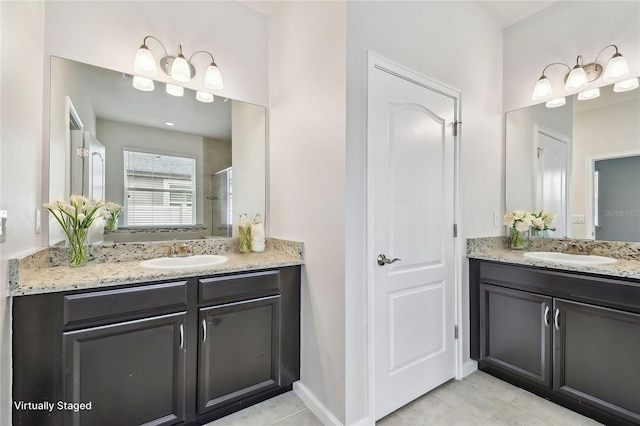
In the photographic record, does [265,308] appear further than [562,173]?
No

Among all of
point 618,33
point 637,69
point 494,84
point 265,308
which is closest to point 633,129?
point 637,69

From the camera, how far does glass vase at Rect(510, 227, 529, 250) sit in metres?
2.45

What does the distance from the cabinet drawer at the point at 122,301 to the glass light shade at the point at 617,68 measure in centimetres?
303

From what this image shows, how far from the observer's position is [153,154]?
205 centimetres

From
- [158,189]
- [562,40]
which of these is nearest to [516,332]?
[562,40]

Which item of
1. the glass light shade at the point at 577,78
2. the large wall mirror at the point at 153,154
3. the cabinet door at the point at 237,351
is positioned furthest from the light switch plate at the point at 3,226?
the glass light shade at the point at 577,78

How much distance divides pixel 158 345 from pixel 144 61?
1.69 metres

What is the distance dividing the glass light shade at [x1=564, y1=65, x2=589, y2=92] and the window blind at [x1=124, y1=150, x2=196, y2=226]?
2.85 metres

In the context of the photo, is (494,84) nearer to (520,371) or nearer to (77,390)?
(520,371)

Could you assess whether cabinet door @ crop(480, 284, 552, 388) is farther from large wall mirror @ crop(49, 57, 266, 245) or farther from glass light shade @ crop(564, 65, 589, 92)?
large wall mirror @ crop(49, 57, 266, 245)

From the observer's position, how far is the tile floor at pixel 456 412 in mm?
1718

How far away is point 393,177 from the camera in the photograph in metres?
1.83

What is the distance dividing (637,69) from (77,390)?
12.2 feet

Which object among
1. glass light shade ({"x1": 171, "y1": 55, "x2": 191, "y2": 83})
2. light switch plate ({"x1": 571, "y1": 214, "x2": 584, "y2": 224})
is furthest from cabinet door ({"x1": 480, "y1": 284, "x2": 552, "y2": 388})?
glass light shade ({"x1": 171, "y1": 55, "x2": 191, "y2": 83})
